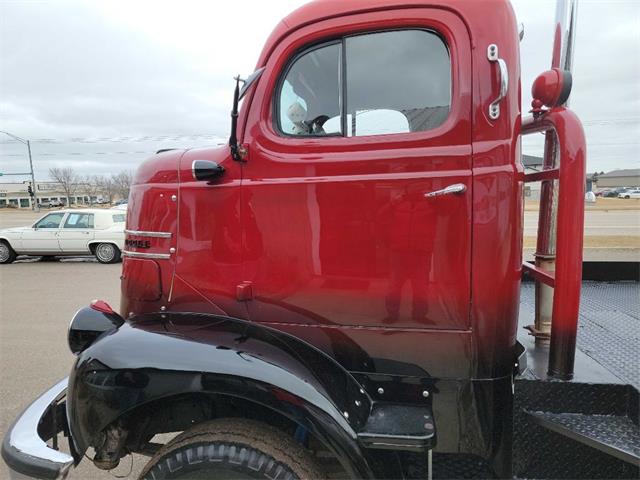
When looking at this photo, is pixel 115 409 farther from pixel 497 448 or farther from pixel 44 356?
pixel 44 356

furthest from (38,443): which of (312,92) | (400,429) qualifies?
(312,92)

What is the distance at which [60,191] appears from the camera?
72.9 metres

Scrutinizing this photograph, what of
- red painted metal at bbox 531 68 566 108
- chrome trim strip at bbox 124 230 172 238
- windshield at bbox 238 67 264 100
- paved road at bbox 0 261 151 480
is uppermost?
windshield at bbox 238 67 264 100

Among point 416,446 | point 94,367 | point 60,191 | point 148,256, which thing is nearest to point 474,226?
point 416,446

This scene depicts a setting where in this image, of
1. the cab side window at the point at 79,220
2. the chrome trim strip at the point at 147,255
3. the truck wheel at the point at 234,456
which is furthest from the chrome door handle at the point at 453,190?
the cab side window at the point at 79,220

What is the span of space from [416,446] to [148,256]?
58.6 inches

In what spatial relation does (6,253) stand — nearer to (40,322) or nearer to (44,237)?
(44,237)

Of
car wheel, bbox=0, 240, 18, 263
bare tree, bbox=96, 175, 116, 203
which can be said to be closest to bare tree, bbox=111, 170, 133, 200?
bare tree, bbox=96, 175, 116, 203

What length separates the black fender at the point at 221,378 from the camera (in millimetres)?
1561

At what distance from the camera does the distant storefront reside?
239 ft

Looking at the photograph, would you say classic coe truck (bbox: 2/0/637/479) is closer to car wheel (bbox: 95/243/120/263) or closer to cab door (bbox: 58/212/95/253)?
car wheel (bbox: 95/243/120/263)

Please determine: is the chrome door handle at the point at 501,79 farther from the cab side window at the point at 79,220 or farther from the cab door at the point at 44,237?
the cab door at the point at 44,237

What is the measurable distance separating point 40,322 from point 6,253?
24.5ft

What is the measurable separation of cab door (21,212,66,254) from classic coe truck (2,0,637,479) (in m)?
10.9
